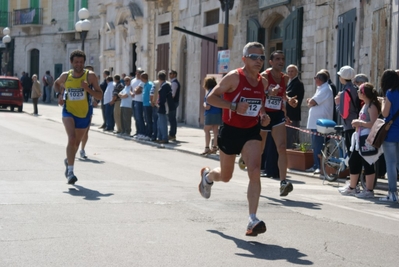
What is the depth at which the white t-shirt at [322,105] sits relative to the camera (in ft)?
48.3

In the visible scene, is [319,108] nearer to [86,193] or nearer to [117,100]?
[86,193]

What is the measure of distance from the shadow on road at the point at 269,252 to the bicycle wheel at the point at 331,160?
20.3 ft

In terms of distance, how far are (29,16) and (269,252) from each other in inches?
1967

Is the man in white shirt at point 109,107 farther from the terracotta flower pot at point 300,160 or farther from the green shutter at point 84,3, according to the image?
the green shutter at point 84,3

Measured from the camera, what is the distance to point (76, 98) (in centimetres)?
1195

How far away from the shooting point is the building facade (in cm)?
1723

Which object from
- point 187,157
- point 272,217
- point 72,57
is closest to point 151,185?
point 72,57

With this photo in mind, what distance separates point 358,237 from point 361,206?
9.03ft

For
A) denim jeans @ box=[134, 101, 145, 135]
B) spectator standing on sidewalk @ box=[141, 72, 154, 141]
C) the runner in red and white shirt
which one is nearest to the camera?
the runner in red and white shirt

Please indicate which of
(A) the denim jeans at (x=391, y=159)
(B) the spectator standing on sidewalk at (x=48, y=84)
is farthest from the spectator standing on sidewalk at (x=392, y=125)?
(B) the spectator standing on sidewalk at (x=48, y=84)

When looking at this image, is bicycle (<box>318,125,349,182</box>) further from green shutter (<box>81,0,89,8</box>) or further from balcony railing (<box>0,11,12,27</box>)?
balcony railing (<box>0,11,12,27</box>)

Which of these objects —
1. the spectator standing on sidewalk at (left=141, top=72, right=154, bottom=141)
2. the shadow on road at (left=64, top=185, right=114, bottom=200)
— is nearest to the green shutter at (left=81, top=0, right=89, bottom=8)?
the spectator standing on sidewalk at (left=141, top=72, right=154, bottom=141)

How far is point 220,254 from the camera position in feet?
22.6

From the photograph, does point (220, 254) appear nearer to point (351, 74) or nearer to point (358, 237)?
point (358, 237)
